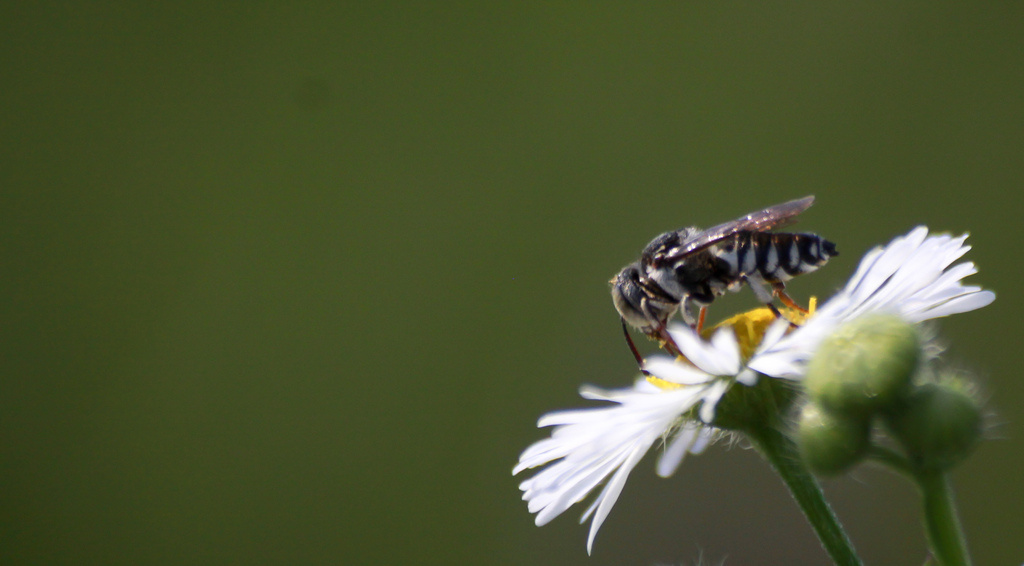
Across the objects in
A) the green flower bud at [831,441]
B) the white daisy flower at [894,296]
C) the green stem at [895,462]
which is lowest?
the green stem at [895,462]

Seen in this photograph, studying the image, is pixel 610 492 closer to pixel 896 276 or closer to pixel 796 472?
pixel 796 472

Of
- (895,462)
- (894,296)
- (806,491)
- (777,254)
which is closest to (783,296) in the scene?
(777,254)

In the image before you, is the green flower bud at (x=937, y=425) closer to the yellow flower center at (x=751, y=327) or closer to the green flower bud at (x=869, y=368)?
the green flower bud at (x=869, y=368)

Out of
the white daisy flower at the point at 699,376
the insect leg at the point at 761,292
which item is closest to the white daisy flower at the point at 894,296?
the white daisy flower at the point at 699,376

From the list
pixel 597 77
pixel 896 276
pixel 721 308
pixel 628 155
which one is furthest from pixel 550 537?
pixel 896 276

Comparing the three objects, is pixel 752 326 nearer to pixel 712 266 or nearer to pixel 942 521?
pixel 712 266

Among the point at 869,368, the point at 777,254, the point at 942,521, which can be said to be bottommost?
the point at 942,521

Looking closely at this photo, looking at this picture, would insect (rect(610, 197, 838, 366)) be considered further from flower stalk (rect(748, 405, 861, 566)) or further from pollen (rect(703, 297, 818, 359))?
flower stalk (rect(748, 405, 861, 566))

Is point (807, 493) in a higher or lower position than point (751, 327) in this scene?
lower
